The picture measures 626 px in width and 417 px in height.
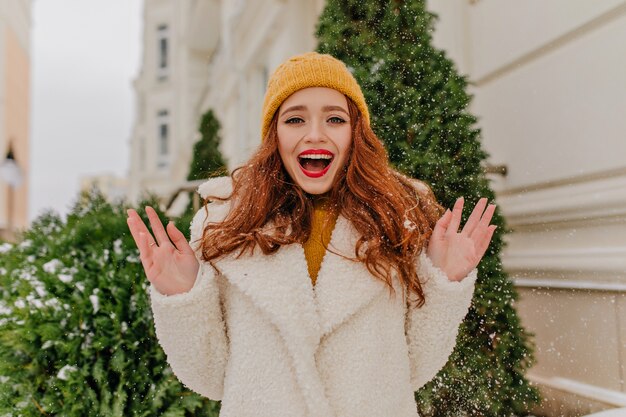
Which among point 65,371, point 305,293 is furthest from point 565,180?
point 65,371

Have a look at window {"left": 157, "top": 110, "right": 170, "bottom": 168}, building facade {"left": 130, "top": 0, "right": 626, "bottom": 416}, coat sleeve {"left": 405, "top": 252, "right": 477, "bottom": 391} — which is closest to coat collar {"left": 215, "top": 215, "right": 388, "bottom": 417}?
coat sleeve {"left": 405, "top": 252, "right": 477, "bottom": 391}

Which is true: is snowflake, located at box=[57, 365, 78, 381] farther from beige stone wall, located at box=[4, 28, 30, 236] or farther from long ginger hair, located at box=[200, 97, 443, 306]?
beige stone wall, located at box=[4, 28, 30, 236]

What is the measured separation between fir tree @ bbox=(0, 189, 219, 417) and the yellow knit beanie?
1174 millimetres

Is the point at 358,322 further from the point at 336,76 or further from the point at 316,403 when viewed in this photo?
the point at 336,76

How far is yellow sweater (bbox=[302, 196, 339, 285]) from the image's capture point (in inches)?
65.0

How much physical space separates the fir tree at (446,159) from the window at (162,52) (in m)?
19.7

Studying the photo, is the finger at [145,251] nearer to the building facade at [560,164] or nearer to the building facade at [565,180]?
the building facade at [560,164]

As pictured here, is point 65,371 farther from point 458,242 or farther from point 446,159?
point 446,159

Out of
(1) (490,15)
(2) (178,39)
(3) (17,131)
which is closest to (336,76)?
(1) (490,15)

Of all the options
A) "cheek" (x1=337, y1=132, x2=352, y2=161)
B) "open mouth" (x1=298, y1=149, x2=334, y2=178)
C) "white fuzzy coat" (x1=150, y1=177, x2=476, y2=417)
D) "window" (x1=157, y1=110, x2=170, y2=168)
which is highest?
"window" (x1=157, y1=110, x2=170, y2=168)

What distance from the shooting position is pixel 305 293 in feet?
5.00

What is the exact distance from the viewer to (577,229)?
A: 9.37ft

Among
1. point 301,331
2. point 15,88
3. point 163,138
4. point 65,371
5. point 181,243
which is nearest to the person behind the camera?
point 301,331

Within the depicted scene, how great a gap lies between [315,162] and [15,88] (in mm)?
28762
